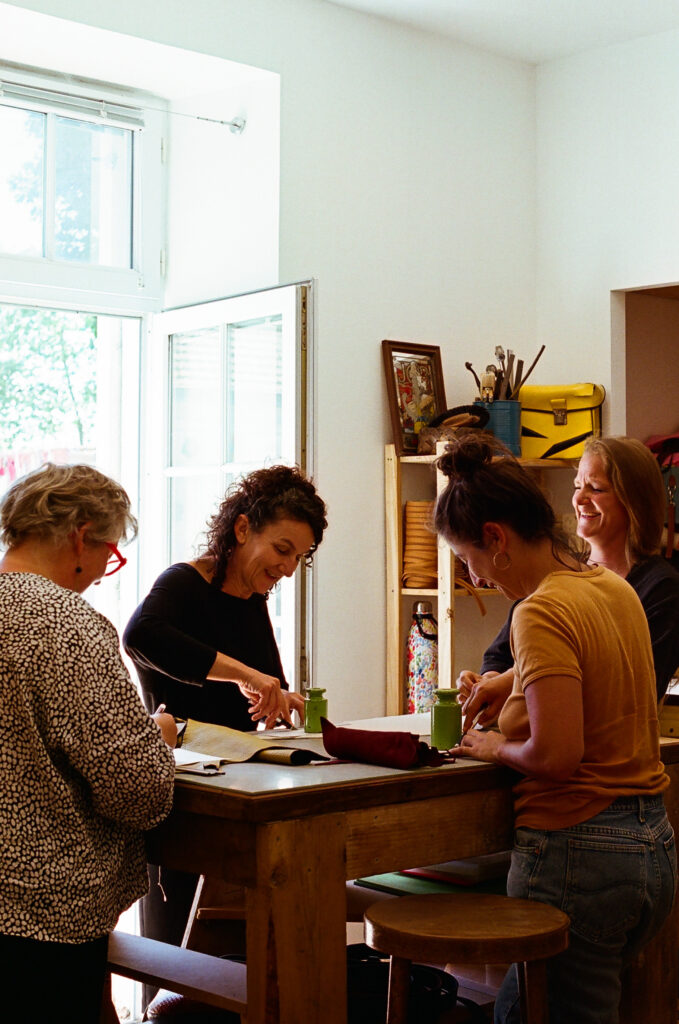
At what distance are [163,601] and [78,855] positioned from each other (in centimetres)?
107

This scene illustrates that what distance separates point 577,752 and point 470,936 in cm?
35

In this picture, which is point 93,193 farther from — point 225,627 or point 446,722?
point 446,722

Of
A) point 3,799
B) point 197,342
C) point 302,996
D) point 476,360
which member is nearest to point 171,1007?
point 302,996

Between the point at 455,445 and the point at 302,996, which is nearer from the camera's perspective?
the point at 302,996

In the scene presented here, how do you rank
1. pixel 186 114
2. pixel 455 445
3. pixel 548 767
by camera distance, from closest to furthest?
pixel 548 767, pixel 455 445, pixel 186 114

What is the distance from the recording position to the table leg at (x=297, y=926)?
2002 mm

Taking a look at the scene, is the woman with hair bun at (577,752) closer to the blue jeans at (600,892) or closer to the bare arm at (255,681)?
the blue jeans at (600,892)

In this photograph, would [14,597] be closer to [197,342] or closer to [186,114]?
[197,342]

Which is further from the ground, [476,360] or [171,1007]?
[476,360]

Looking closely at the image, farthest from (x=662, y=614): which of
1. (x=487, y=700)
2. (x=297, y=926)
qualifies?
(x=297, y=926)

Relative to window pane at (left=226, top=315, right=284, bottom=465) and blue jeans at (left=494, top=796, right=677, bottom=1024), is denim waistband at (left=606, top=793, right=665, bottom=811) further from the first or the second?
window pane at (left=226, top=315, right=284, bottom=465)

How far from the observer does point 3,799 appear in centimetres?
195

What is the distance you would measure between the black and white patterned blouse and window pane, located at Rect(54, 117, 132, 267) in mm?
3081

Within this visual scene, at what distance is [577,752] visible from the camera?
2.18 m
